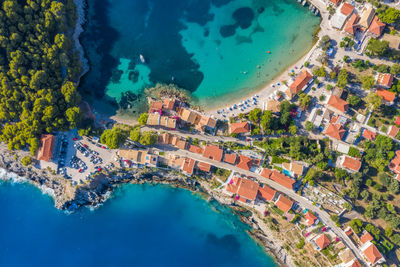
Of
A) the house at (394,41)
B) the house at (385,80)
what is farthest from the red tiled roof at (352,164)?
the house at (394,41)

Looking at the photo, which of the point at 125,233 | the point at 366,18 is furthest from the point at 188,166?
the point at 366,18

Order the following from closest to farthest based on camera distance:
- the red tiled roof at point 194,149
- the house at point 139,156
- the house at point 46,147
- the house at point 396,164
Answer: the house at point 46,147 → the house at point 396,164 → the house at point 139,156 → the red tiled roof at point 194,149

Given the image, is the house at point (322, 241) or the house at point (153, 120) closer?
the house at point (322, 241)

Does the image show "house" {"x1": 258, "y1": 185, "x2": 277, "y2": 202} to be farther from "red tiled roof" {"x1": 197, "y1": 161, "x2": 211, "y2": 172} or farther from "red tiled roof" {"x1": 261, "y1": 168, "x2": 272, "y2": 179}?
"red tiled roof" {"x1": 197, "y1": 161, "x2": 211, "y2": 172}

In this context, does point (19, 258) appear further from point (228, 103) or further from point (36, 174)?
point (228, 103)

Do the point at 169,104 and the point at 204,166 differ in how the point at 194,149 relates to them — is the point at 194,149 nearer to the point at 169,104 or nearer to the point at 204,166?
the point at 204,166

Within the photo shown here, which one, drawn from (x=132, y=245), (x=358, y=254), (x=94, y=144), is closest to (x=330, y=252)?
(x=358, y=254)

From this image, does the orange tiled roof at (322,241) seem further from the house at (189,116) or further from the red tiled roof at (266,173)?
the house at (189,116)
